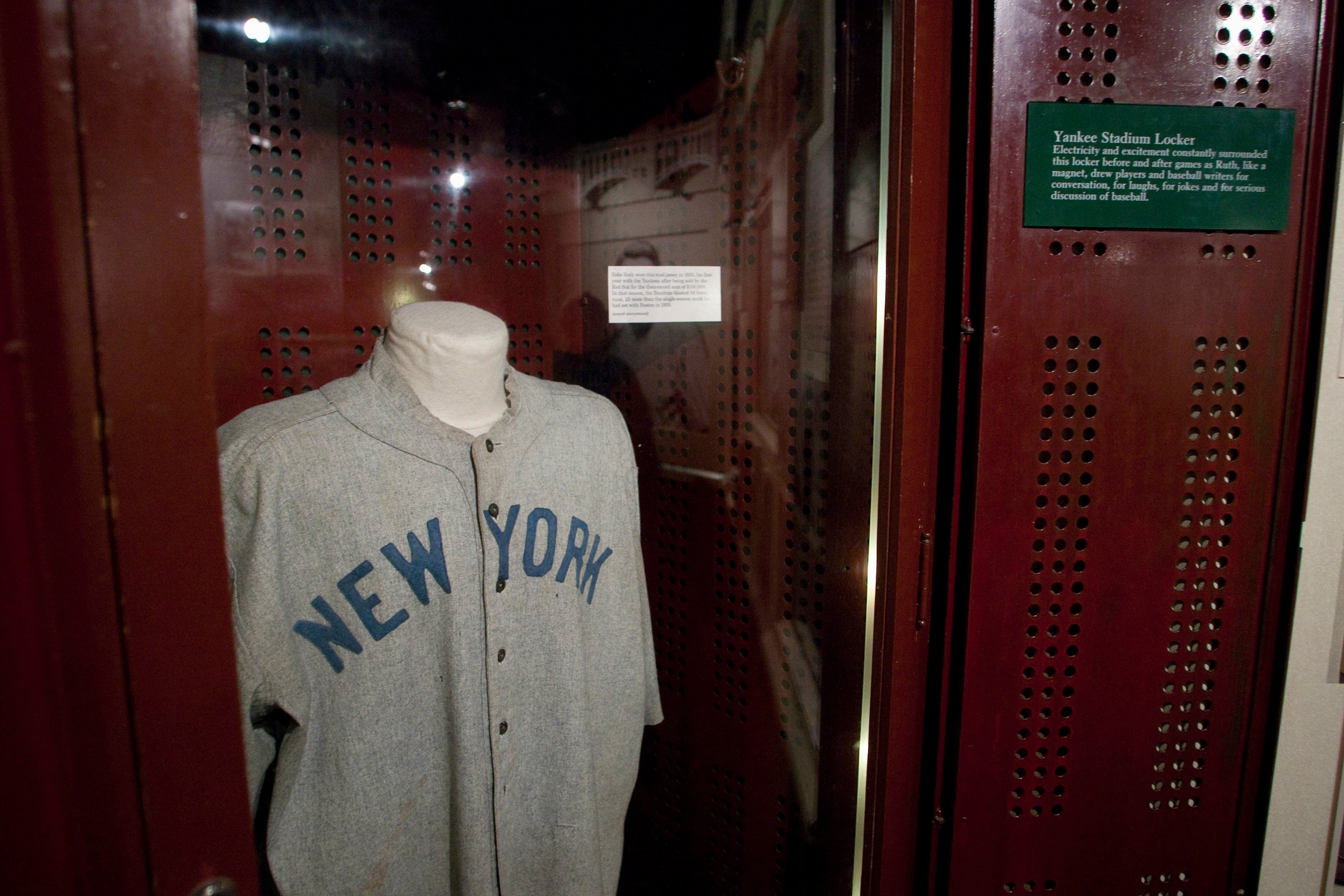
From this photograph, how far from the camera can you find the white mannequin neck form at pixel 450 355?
0.95 m

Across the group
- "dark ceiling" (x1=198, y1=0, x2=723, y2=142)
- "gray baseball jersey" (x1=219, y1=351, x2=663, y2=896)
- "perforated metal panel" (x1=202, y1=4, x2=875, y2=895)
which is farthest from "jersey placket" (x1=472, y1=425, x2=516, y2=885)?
"dark ceiling" (x1=198, y1=0, x2=723, y2=142)

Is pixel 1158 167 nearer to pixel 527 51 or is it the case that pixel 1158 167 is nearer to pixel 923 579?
pixel 923 579

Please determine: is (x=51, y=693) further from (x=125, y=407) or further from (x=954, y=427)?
(x=954, y=427)

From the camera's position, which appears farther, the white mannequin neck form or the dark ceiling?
the dark ceiling

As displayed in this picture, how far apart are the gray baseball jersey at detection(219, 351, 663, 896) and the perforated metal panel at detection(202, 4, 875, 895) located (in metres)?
0.36

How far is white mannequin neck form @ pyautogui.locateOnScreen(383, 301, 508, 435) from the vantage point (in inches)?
37.3

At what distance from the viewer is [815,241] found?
3.99 ft

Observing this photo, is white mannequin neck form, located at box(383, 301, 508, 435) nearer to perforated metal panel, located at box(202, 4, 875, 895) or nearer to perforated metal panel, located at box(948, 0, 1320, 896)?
perforated metal panel, located at box(202, 4, 875, 895)

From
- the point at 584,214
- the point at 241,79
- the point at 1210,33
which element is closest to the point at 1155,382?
the point at 1210,33

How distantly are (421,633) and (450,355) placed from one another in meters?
0.41

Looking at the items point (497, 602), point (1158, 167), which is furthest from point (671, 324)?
point (1158, 167)

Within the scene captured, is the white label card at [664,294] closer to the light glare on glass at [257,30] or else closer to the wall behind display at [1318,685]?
the light glare on glass at [257,30]

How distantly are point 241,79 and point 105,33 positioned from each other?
2.99 ft

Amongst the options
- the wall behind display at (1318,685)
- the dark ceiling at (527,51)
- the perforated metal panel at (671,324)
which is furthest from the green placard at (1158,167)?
the dark ceiling at (527,51)
